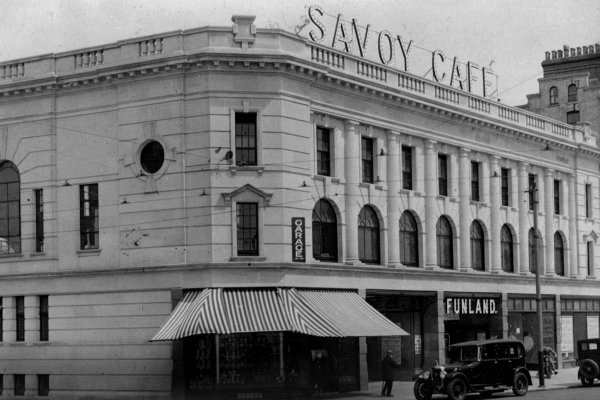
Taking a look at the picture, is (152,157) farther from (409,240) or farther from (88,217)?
(409,240)

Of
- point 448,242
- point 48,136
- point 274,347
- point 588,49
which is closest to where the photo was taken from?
point 274,347

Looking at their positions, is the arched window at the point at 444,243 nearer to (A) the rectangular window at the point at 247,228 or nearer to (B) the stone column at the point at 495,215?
(B) the stone column at the point at 495,215

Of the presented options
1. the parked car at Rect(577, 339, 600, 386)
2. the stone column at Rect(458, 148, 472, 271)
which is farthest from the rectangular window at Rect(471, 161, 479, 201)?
the parked car at Rect(577, 339, 600, 386)

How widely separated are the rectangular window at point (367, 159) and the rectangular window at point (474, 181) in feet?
30.5

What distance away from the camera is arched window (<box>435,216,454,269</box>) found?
51312 mm

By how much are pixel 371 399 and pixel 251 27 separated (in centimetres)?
1498

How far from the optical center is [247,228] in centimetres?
4059

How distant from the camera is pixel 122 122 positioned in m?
42.0

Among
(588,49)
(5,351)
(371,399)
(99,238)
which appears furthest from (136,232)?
(588,49)

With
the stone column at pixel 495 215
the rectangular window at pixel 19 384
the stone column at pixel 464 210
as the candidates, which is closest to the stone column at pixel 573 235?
the stone column at pixel 495 215

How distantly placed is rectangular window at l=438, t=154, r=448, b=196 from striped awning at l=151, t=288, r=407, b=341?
38.5 ft

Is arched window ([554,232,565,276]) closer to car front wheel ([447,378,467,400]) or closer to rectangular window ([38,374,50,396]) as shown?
car front wheel ([447,378,467,400])

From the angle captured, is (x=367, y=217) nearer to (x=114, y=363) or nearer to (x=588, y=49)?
(x=114, y=363)

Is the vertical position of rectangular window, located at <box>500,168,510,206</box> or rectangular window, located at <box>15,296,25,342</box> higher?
rectangular window, located at <box>500,168,510,206</box>
